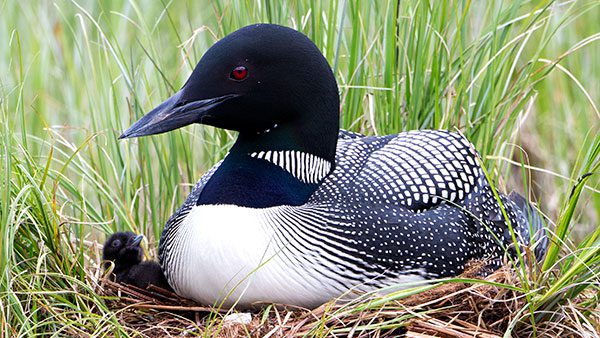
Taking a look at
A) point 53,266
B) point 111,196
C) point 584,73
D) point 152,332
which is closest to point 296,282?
point 152,332

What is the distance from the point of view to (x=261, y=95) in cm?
333

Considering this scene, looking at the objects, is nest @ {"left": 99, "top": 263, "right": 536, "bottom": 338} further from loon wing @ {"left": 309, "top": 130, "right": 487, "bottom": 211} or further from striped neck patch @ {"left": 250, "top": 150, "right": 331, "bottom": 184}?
striped neck patch @ {"left": 250, "top": 150, "right": 331, "bottom": 184}

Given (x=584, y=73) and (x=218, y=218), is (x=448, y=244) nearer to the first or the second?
(x=218, y=218)

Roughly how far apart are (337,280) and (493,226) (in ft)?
2.37

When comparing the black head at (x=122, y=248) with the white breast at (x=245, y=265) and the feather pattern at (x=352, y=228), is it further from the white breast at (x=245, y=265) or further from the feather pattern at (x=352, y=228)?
the white breast at (x=245, y=265)

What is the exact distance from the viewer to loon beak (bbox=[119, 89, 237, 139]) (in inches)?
126

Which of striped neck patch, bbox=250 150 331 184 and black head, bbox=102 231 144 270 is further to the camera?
black head, bbox=102 231 144 270

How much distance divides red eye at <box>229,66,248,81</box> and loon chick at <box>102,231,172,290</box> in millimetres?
742

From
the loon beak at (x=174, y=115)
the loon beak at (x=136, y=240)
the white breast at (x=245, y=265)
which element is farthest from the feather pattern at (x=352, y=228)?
the loon beak at (x=174, y=115)

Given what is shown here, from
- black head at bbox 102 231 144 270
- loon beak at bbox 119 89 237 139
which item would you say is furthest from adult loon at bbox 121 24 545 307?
black head at bbox 102 231 144 270

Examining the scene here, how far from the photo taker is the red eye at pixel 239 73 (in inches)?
129

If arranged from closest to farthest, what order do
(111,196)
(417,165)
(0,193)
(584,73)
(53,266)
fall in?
1. (0,193)
2. (53,266)
3. (417,165)
4. (111,196)
5. (584,73)

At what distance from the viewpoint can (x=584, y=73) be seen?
215 inches

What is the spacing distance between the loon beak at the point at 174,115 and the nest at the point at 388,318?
1.82 ft
